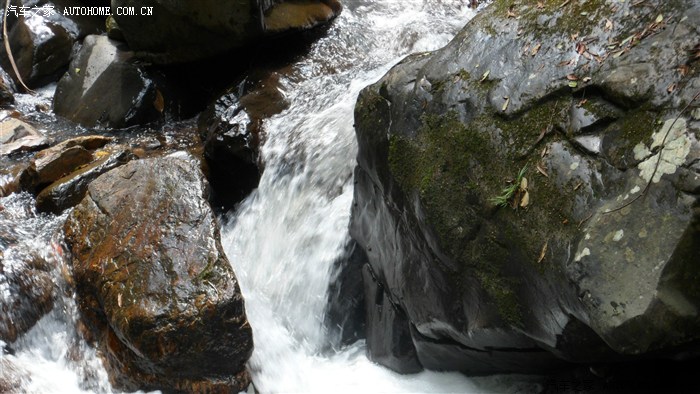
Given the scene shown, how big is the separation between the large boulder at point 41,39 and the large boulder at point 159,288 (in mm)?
5224

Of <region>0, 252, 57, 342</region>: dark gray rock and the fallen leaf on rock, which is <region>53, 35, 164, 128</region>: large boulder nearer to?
<region>0, 252, 57, 342</region>: dark gray rock

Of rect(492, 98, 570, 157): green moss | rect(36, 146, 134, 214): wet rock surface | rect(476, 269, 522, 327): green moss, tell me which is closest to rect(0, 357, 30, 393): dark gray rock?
rect(36, 146, 134, 214): wet rock surface

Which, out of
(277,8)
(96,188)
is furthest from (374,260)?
(277,8)

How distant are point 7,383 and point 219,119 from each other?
3.71 metres

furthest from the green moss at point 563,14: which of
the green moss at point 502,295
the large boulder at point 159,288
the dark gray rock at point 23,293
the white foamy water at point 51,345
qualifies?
the dark gray rock at point 23,293

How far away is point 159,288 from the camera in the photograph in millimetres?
4668

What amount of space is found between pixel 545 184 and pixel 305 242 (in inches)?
121

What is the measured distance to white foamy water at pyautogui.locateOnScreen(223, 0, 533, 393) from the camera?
4.96 metres

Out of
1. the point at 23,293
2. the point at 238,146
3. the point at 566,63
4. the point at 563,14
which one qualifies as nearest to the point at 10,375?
the point at 23,293

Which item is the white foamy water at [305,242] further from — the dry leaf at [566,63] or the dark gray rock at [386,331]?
the dry leaf at [566,63]

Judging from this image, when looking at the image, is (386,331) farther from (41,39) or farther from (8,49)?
(8,49)

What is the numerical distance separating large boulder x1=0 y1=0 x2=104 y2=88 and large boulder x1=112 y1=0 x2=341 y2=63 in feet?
5.09

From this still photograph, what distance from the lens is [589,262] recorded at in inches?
111

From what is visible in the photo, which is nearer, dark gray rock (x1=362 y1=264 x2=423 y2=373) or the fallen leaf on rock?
the fallen leaf on rock
